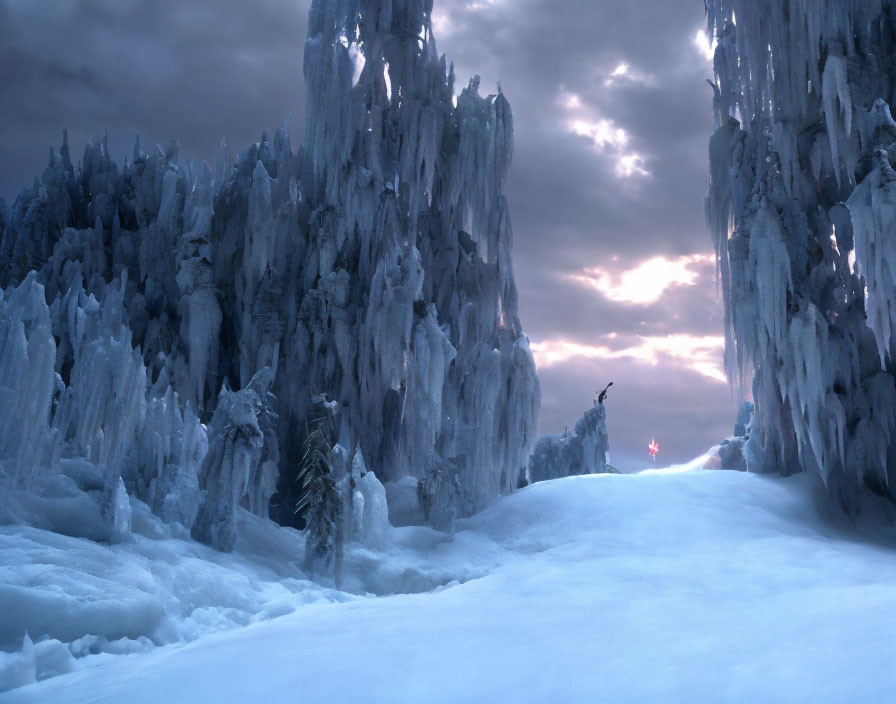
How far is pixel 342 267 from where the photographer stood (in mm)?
15648

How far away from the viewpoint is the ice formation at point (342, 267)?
14.6 meters

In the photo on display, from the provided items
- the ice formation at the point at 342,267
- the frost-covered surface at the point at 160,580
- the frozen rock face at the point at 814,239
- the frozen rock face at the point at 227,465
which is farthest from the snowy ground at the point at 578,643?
the ice formation at the point at 342,267

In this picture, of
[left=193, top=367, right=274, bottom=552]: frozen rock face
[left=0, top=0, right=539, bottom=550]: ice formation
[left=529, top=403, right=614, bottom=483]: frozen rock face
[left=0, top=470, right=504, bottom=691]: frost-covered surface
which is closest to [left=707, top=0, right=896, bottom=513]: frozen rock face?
[left=0, top=0, right=539, bottom=550]: ice formation

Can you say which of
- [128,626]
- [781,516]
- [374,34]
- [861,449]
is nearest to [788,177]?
[861,449]

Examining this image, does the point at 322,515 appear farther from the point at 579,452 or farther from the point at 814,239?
the point at 579,452

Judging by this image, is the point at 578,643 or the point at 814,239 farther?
the point at 814,239

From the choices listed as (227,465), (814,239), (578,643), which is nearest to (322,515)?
(227,465)

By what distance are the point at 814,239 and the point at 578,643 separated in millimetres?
11878

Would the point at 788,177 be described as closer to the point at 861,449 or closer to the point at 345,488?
the point at 861,449

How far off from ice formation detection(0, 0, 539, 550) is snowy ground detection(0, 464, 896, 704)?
5721 mm

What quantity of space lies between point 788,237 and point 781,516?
545cm

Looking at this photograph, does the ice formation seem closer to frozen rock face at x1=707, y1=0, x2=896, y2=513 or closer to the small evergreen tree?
the small evergreen tree

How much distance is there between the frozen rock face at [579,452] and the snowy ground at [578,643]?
12.8 meters

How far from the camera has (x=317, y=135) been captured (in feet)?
54.0
